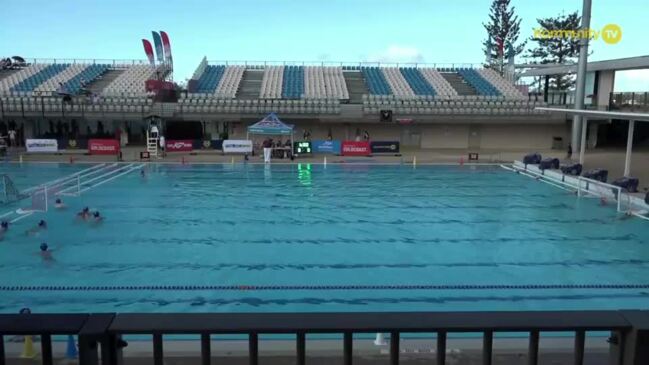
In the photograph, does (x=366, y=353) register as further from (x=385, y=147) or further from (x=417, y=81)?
(x=417, y=81)

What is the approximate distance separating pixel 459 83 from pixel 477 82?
4.45 feet

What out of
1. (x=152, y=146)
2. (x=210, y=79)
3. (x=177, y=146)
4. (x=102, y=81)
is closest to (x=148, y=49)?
(x=102, y=81)

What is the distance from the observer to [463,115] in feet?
114

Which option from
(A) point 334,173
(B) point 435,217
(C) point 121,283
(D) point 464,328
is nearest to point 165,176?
(A) point 334,173

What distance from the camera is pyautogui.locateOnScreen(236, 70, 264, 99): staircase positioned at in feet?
125

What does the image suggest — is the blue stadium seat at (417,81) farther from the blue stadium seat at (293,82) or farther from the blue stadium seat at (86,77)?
the blue stadium seat at (86,77)

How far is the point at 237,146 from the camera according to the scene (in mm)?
31234

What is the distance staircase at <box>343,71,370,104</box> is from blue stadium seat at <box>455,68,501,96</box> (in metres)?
8.25

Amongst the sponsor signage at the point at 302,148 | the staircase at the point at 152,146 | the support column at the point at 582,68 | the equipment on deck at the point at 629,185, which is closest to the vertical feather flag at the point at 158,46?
the staircase at the point at 152,146

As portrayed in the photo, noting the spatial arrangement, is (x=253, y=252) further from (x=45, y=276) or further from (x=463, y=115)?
(x=463, y=115)

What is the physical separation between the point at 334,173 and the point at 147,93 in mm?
17671

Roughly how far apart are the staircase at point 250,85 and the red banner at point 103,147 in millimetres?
9526

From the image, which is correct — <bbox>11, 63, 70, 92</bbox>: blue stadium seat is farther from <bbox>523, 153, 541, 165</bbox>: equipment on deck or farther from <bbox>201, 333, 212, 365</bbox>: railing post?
<bbox>201, 333, 212, 365</bbox>: railing post

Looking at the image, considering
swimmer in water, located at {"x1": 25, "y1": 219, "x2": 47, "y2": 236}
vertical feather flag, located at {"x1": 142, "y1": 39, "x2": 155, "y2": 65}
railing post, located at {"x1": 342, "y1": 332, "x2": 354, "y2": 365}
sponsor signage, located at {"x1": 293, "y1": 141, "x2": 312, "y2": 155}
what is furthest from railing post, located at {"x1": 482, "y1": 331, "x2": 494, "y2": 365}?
vertical feather flag, located at {"x1": 142, "y1": 39, "x2": 155, "y2": 65}
